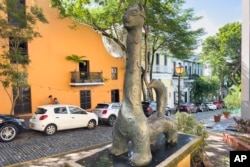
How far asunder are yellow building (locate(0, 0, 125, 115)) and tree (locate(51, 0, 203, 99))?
1779 mm

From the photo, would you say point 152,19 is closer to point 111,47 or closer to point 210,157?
point 111,47

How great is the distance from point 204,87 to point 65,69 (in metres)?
22.4

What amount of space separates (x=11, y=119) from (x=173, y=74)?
21878 mm

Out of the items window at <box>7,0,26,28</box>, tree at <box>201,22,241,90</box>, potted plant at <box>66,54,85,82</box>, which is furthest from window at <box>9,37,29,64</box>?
tree at <box>201,22,241,90</box>

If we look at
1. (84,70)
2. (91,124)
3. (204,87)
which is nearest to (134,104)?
(91,124)

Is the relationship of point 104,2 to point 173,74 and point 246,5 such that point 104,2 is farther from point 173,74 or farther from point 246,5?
point 173,74

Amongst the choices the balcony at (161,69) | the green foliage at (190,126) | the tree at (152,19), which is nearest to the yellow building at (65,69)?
the tree at (152,19)

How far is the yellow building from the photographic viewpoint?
45.3 ft

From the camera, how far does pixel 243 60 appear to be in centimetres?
962

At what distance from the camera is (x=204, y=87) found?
31.5 m

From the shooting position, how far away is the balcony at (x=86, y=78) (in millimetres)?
15619

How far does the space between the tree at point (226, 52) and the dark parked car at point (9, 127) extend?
66.2 feet

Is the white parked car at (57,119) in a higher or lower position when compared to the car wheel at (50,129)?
higher

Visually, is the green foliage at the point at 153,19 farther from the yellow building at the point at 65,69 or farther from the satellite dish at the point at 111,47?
the satellite dish at the point at 111,47
